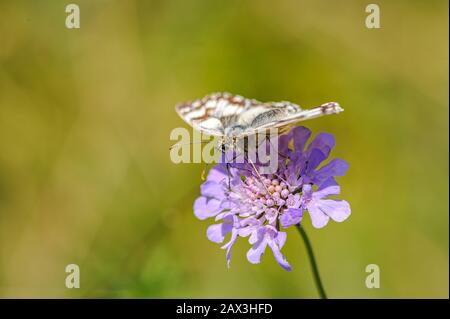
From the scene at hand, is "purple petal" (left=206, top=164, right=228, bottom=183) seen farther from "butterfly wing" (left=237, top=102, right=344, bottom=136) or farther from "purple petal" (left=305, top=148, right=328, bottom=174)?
"purple petal" (left=305, top=148, right=328, bottom=174)

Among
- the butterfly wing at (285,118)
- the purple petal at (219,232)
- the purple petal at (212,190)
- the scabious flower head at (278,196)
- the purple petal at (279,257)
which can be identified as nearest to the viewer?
the butterfly wing at (285,118)

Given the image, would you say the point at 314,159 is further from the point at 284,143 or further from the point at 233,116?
the point at 233,116

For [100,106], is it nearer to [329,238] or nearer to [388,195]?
[329,238]

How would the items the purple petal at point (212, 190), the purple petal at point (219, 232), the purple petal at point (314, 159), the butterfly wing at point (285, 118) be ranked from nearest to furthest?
the butterfly wing at point (285, 118) → the purple petal at point (314, 159) → the purple petal at point (219, 232) → the purple petal at point (212, 190)

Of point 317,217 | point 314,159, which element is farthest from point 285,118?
point 317,217

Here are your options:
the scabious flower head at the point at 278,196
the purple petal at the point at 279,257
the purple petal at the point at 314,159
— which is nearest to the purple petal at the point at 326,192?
the scabious flower head at the point at 278,196

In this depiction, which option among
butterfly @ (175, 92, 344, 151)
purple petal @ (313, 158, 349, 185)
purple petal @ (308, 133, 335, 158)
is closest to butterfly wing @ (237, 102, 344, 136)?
butterfly @ (175, 92, 344, 151)

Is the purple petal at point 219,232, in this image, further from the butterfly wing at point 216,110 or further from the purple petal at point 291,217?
the butterfly wing at point 216,110
